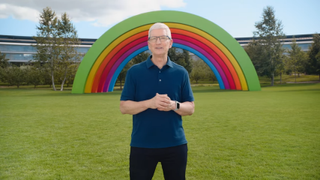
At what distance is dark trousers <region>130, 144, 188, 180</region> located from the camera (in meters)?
2.16

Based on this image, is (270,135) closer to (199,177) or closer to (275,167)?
(275,167)

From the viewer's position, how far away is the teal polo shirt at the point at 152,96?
7.09ft

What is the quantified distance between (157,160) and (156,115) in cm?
37

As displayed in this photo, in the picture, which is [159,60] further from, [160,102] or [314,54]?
[314,54]

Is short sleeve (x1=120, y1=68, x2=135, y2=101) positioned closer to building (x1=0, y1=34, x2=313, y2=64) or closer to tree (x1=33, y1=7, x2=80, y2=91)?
tree (x1=33, y1=7, x2=80, y2=91)

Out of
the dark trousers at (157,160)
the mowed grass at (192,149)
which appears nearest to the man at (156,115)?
the dark trousers at (157,160)

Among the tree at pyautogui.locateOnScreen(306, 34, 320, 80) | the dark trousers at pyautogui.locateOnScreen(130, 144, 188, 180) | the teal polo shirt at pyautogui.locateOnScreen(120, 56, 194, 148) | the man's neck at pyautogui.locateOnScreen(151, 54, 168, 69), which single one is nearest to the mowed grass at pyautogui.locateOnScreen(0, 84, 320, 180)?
the dark trousers at pyautogui.locateOnScreen(130, 144, 188, 180)

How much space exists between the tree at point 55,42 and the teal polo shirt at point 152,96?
129ft

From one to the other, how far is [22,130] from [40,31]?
3506cm

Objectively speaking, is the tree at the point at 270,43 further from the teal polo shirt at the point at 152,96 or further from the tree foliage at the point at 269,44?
the teal polo shirt at the point at 152,96

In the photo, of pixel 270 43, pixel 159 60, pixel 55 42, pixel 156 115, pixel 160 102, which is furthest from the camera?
pixel 270 43

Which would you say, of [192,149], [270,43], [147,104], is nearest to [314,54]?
[270,43]

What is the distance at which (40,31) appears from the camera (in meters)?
39.1

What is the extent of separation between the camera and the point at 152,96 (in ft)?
7.22
